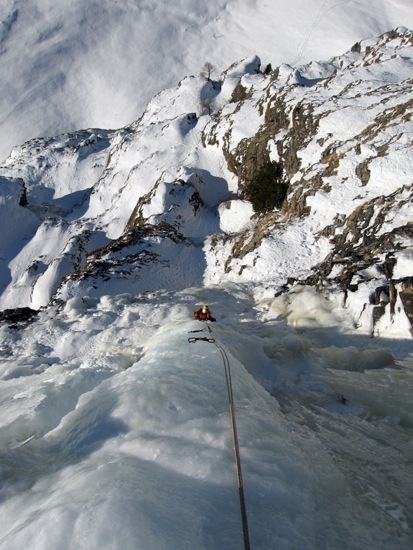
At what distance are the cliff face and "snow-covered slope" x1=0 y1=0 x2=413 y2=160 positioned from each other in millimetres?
10359

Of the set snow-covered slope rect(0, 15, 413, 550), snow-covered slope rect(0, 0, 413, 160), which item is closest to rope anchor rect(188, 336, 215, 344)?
snow-covered slope rect(0, 15, 413, 550)

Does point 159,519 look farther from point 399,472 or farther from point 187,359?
point 187,359

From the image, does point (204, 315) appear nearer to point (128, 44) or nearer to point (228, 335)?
point (228, 335)

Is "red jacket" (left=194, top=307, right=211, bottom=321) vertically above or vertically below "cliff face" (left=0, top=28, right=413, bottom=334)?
below

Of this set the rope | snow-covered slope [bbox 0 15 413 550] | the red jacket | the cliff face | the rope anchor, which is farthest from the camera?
the cliff face

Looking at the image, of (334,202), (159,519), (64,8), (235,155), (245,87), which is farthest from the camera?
(64,8)

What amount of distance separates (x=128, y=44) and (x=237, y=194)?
45398 millimetres

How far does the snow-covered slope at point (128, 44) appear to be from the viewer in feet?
172

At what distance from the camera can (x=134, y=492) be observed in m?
3.88

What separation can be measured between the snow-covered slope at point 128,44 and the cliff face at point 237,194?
1036cm

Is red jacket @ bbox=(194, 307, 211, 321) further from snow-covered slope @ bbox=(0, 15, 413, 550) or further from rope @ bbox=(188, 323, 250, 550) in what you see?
rope @ bbox=(188, 323, 250, 550)

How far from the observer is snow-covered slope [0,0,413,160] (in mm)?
52312

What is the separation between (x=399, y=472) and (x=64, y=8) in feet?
256

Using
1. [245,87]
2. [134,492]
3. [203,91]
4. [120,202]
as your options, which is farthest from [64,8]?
[134,492]
